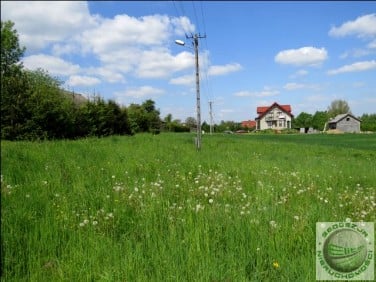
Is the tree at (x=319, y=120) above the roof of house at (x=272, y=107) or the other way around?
the other way around

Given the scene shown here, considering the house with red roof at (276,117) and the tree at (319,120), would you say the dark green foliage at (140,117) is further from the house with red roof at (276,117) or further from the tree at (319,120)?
the house with red roof at (276,117)

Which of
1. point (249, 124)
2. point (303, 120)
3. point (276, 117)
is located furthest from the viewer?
point (249, 124)

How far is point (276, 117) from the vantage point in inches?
4400

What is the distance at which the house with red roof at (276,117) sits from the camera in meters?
111

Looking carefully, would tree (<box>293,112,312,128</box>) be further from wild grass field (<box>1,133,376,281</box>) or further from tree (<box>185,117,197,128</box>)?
wild grass field (<box>1,133,376,281</box>)

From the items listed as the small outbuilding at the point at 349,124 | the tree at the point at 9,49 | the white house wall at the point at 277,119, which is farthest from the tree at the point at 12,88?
the white house wall at the point at 277,119

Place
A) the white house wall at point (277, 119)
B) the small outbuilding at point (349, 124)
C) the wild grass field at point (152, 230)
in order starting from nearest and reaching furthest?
1. the wild grass field at point (152, 230)
2. the small outbuilding at point (349, 124)
3. the white house wall at point (277, 119)

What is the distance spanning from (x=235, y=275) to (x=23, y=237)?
2248 millimetres

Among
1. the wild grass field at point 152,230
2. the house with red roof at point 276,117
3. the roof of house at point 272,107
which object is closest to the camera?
the wild grass field at point 152,230

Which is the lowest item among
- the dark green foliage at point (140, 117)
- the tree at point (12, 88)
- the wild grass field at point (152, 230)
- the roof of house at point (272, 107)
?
the wild grass field at point (152, 230)

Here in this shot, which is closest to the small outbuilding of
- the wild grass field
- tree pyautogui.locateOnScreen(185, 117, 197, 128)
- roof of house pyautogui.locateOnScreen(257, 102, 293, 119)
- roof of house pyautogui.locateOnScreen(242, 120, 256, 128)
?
the wild grass field

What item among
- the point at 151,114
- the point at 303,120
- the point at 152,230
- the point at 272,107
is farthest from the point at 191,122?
the point at 152,230

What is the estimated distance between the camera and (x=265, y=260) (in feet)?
12.3

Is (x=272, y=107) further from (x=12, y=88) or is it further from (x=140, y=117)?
(x=12, y=88)
